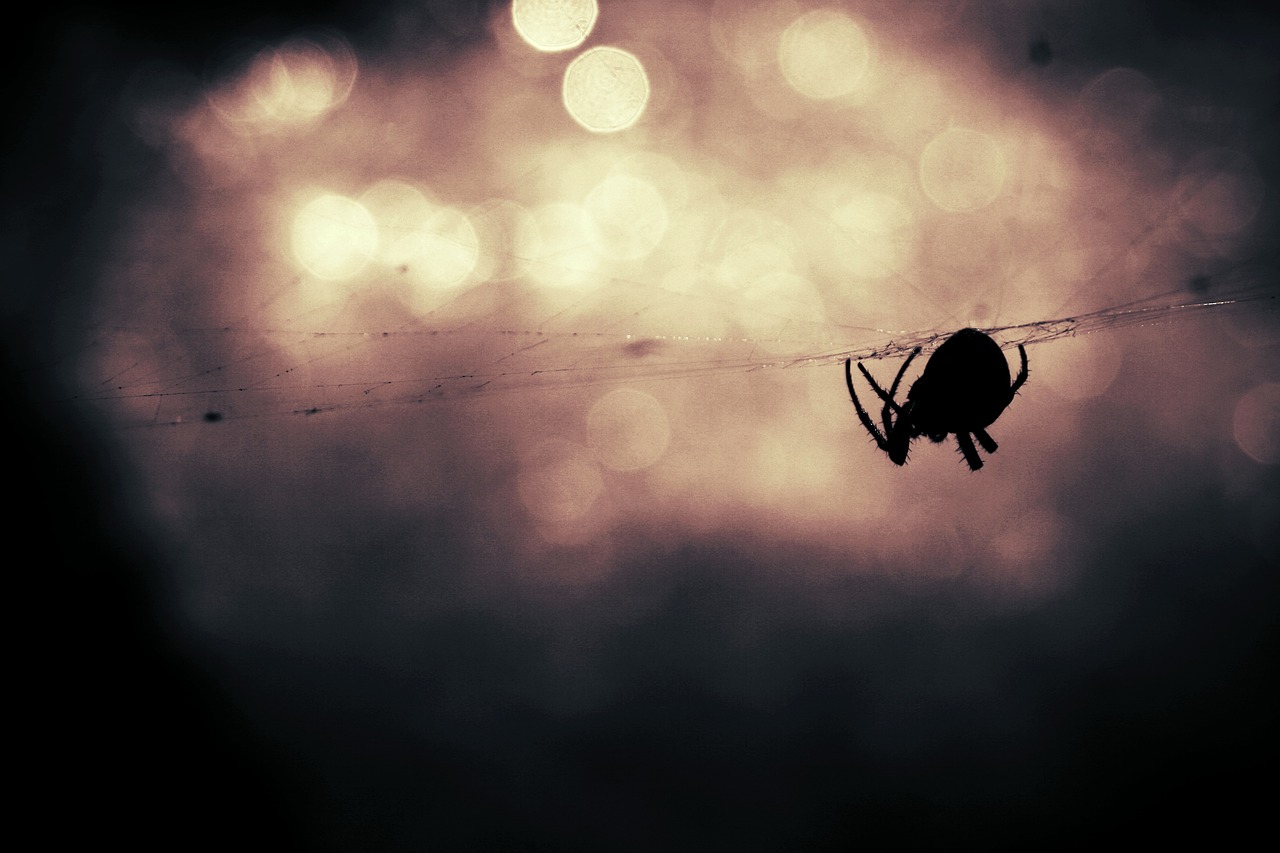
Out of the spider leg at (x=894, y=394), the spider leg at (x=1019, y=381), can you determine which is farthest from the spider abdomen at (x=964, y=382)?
the spider leg at (x=894, y=394)

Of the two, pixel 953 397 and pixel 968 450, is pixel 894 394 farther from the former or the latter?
pixel 968 450

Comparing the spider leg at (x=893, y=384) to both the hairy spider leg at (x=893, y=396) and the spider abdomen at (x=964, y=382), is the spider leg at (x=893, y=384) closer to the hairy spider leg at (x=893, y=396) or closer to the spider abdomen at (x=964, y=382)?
the hairy spider leg at (x=893, y=396)

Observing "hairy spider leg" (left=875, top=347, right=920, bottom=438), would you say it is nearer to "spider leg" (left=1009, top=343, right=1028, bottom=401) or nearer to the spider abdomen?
the spider abdomen

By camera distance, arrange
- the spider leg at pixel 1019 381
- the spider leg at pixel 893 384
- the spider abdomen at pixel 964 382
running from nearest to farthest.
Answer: the spider abdomen at pixel 964 382, the spider leg at pixel 1019 381, the spider leg at pixel 893 384

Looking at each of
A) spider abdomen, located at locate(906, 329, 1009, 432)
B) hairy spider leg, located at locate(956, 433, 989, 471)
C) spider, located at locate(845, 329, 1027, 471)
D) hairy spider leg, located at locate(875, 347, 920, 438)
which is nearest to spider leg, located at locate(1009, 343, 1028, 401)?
spider, located at locate(845, 329, 1027, 471)

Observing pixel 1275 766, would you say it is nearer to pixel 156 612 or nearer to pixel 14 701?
pixel 156 612

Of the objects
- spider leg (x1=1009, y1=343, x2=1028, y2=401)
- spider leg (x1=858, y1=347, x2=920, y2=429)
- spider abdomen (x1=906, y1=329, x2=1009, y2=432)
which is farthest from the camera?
spider leg (x1=858, y1=347, x2=920, y2=429)

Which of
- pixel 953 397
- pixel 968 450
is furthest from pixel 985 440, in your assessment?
pixel 953 397
